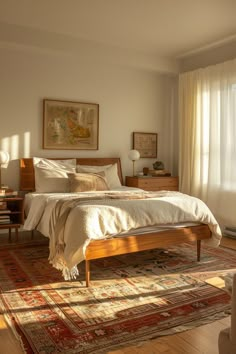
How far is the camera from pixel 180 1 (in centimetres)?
377

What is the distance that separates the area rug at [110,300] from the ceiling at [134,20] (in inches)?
114

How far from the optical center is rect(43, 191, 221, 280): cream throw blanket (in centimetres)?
296

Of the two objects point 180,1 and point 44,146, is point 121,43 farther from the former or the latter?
point 44,146

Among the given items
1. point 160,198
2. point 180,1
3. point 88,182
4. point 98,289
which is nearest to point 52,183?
point 88,182

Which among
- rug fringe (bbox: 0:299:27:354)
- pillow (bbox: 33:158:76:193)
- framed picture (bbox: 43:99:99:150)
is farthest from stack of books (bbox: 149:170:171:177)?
rug fringe (bbox: 0:299:27:354)

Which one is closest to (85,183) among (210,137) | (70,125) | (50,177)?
(50,177)

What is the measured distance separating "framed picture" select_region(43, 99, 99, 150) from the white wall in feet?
0.29

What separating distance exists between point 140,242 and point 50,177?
1880 millimetres

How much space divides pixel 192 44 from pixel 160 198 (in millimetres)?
2857

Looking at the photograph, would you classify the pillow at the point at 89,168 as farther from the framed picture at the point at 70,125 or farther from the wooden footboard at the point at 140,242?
the wooden footboard at the point at 140,242

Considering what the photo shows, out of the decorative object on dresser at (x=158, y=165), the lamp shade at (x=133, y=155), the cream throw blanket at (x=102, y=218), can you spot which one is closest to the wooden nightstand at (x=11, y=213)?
the cream throw blanket at (x=102, y=218)

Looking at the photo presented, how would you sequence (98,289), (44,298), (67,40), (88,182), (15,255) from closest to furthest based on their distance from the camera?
(44,298) < (98,289) < (15,255) < (88,182) < (67,40)

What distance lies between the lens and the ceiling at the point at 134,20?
388 centimetres

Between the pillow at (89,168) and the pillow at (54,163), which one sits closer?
the pillow at (54,163)
